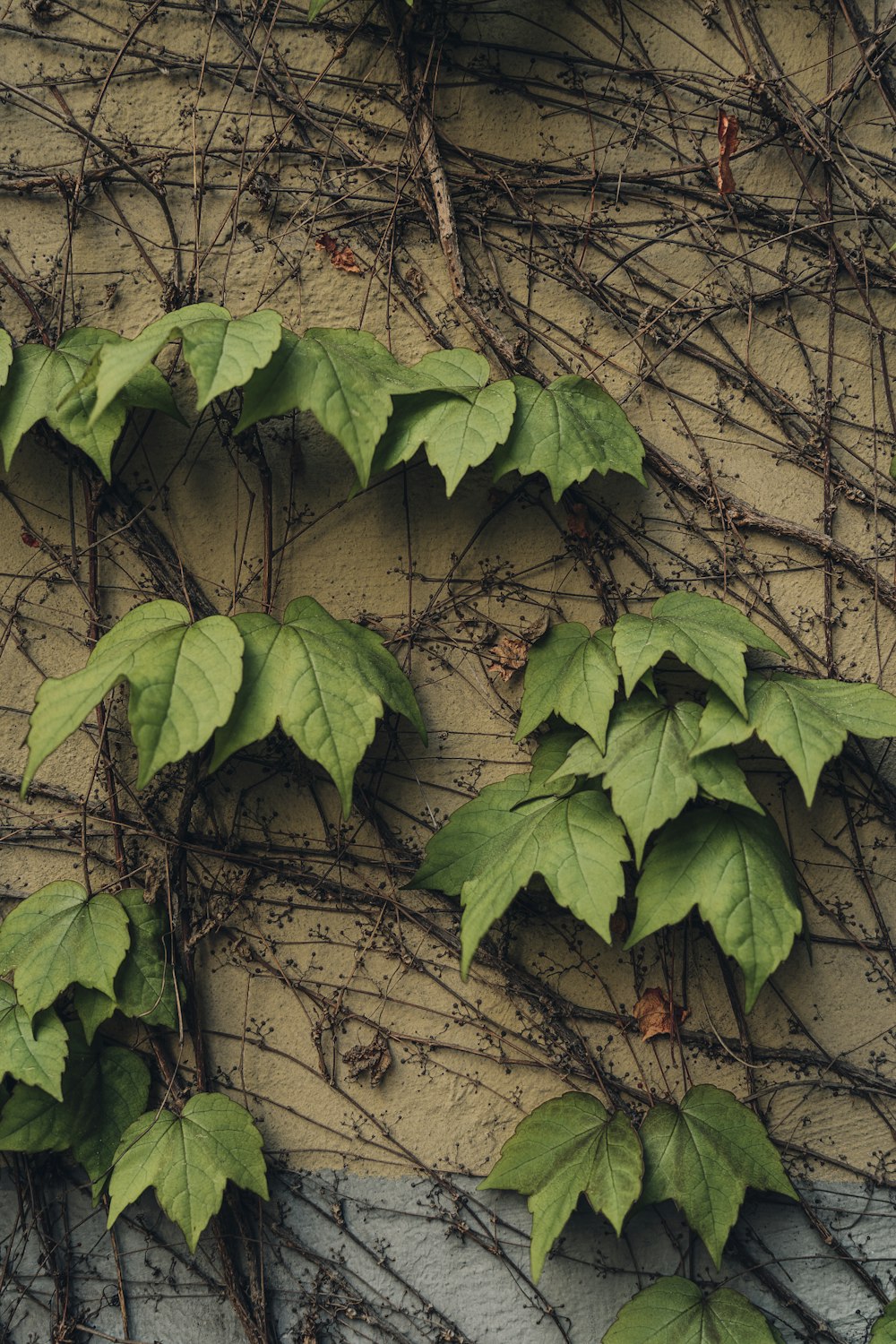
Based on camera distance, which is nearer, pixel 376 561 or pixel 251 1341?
pixel 251 1341

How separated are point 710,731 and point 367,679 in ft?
2.44

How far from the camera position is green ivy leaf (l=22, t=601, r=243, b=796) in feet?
6.54

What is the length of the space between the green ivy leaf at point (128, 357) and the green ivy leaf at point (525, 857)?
3.90ft

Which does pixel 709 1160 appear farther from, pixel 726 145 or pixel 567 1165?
pixel 726 145

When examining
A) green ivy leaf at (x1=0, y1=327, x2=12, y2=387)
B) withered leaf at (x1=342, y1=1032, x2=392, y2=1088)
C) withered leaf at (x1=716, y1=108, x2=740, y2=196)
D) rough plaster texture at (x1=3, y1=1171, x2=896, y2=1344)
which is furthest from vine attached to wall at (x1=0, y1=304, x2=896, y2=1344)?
withered leaf at (x1=716, y1=108, x2=740, y2=196)

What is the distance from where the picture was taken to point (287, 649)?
2145 mm

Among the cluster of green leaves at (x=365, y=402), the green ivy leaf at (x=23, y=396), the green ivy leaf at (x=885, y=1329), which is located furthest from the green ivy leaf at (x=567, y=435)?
the green ivy leaf at (x=885, y=1329)

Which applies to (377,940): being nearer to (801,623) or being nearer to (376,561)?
(376,561)

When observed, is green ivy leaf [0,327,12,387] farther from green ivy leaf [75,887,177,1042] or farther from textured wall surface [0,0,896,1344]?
green ivy leaf [75,887,177,1042]

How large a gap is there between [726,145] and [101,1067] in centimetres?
273

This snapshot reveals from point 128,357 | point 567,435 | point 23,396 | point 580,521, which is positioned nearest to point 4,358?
point 23,396

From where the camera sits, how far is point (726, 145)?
2479 mm

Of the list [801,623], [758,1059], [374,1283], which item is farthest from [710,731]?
[374,1283]

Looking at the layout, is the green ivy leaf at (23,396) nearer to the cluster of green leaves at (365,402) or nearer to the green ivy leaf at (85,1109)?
the cluster of green leaves at (365,402)
